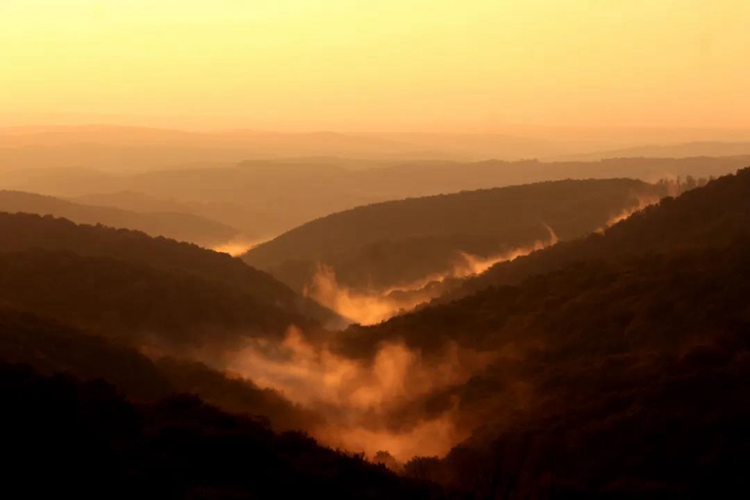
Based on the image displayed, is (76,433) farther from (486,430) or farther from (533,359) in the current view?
(533,359)

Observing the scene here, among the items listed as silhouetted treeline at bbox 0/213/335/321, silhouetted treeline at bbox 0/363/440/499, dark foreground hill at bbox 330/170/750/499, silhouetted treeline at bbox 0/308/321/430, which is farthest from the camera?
silhouetted treeline at bbox 0/213/335/321

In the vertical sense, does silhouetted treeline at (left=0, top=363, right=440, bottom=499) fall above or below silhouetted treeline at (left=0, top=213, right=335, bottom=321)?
above

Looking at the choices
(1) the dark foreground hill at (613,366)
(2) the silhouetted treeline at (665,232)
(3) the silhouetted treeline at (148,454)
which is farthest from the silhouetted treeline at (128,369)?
(2) the silhouetted treeline at (665,232)

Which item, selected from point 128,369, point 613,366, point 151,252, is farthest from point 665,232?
point 128,369

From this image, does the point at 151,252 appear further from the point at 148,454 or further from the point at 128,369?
the point at 148,454

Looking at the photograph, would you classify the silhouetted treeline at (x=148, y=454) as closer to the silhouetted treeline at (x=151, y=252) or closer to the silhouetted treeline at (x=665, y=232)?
the silhouetted treeline at (x=665, y=232)

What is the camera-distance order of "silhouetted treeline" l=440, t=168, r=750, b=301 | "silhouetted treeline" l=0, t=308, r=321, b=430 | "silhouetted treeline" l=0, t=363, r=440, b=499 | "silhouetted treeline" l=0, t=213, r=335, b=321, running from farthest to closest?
"silhouetted treeline" l=0, t=213, r=335, b=321
"silhouetted treeline" l=440, t=168, r=750, b=301
"silhouetted treeline" l=0, t=308, r=321, b=430
"silhouetted treeline" l=0, t=363, r=440, b=499

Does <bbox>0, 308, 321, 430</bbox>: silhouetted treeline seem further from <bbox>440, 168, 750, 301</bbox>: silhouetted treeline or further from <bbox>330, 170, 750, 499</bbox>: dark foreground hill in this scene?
<bbox>440, 168, 750, 301</bbox>: silhouetted treeline

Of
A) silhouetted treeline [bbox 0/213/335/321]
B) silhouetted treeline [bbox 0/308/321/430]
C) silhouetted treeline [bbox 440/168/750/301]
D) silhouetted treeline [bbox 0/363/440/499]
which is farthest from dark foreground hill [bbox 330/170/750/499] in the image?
silhouetted treeline [bbox 0/213/335/321]

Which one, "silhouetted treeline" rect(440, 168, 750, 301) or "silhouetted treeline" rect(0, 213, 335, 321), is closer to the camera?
"silhouetted treeline" rect(440, 168, 750, 301)
